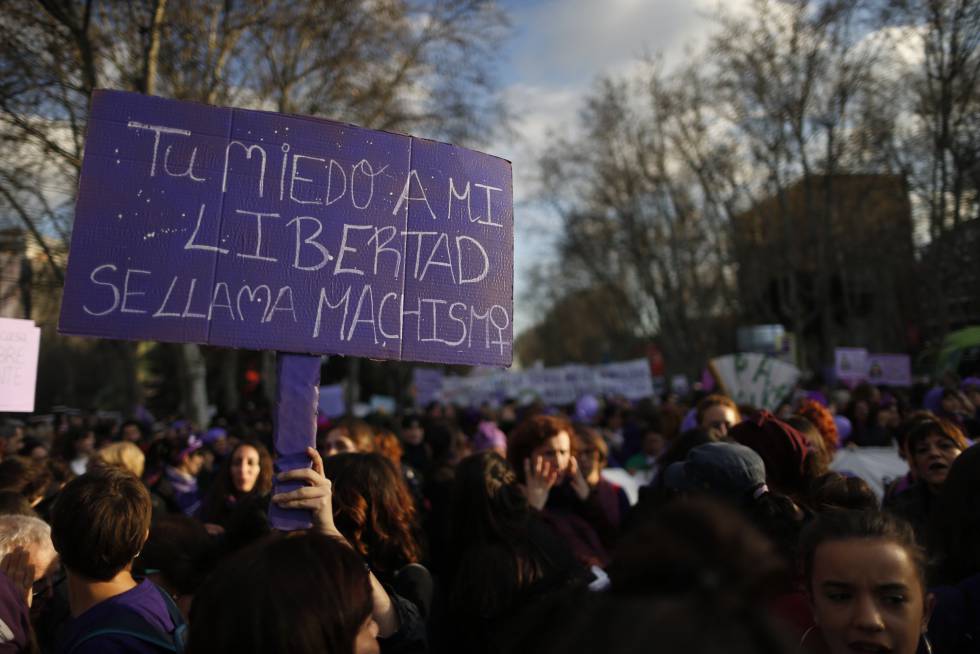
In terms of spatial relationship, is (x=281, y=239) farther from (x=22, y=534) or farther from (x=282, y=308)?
(x=22, y=534)

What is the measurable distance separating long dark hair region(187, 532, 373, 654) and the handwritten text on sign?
3.59ft

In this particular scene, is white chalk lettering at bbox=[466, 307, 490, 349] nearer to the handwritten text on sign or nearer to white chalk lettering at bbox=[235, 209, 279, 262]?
the handwritten text on sign

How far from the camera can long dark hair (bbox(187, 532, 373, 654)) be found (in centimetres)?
137

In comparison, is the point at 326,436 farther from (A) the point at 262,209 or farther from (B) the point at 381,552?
(A) the point at 262,209

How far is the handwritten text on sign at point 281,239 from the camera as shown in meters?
2.48

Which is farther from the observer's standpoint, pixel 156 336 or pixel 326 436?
pixel 326 436

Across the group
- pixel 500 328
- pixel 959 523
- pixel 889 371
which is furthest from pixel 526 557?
pixel 889 371

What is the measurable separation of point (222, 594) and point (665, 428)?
5.89 m

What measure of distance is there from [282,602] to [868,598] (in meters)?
1.31

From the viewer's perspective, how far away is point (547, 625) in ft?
3.59

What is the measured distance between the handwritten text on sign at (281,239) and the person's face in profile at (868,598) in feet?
4.34

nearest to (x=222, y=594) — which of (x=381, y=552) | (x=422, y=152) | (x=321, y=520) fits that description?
(x=321, y=520)

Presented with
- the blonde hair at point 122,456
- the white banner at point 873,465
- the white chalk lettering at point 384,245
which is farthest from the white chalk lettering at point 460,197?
the white banner at point 873,465

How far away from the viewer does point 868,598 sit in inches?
74.5
